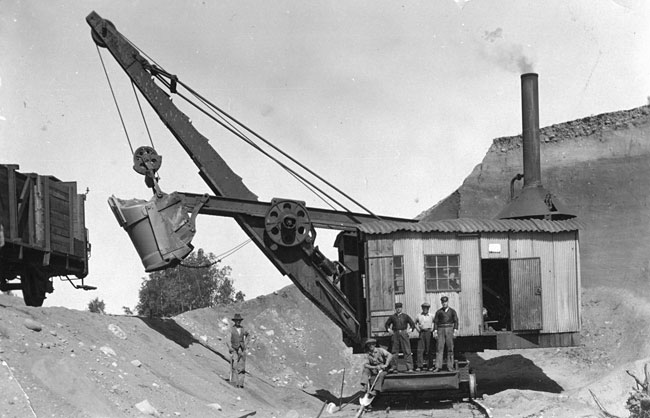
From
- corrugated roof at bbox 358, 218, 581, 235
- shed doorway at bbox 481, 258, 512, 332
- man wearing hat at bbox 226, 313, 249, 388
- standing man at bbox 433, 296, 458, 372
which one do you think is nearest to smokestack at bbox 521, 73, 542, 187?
shed doorway at bbox 481, 258, 512, 332

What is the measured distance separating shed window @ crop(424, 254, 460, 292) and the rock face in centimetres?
1009

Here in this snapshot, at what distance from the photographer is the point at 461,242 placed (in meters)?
17.2

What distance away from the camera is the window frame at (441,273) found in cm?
1698

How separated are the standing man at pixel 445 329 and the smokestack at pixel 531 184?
13.9 ft

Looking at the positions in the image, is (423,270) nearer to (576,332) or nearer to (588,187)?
(576,332)

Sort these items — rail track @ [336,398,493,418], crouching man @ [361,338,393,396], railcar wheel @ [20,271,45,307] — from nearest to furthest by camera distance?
1. rail track @ [336,398,493,418]
2. crouching man @ [361,338,393,396]
3. railcar wheel @ [20,271,45,307]

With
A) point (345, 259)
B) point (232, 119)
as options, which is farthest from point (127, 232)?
point (345, 259)

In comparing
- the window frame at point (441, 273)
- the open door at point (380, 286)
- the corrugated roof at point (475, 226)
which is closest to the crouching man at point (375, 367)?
the open door at point (380, 286)

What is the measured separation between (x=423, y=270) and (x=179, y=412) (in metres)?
5.80

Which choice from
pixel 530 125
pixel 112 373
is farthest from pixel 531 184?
pixel 112 373

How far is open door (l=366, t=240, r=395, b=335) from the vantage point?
54.9ft

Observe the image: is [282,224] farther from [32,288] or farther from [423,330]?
[32,288]

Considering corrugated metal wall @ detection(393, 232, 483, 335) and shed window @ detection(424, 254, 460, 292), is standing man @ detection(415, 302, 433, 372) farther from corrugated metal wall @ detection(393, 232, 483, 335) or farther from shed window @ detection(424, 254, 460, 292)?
shed window @ detection(424, 254, 460, 292)

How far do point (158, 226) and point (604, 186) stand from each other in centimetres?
1594
